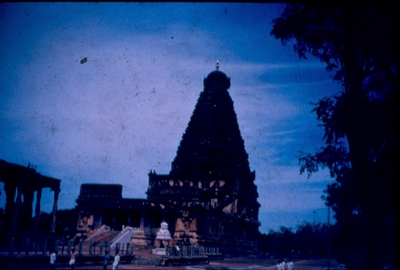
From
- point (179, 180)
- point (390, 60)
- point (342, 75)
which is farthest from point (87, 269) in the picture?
point (179, 180)

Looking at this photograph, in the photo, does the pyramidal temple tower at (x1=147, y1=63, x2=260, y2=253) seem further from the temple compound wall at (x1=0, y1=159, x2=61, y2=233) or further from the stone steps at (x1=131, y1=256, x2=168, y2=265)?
the stone steps at (x1=131, y1=256, x2=168, y2=265)

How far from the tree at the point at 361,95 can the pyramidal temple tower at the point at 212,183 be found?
3144 centimetres

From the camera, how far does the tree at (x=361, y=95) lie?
34.7 feet

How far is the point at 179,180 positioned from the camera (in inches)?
2044

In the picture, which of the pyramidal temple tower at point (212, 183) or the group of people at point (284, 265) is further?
the pyramidal temple tower at point (212, 183)

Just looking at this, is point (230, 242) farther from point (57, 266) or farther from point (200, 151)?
point (57, 266)

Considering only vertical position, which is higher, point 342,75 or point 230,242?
point 342,75

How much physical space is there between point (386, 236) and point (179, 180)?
A: 34067mm

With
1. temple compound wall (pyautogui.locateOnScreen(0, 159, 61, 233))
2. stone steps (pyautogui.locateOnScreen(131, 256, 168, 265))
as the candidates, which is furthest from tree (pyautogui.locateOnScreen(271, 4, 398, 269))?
temple compound wall (pyautogui.locateOnScreen(0, 159, 61, 233))

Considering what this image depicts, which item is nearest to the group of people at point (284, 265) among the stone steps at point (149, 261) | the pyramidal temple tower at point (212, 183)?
the stone steps at point (149, 261)

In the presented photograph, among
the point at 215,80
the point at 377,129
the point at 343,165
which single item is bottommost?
the point at 343,165

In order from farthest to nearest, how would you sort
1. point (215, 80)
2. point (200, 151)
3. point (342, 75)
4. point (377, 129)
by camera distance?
point (215, 80), point (200, 151), point (342, 75), point (377, 129)

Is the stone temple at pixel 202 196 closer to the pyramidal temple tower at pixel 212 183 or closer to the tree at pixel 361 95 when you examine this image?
the pyramidal temple tower at pixel 212 183

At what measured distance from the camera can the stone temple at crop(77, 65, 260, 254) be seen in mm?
43469
